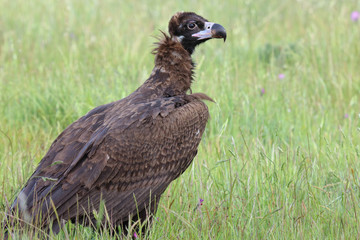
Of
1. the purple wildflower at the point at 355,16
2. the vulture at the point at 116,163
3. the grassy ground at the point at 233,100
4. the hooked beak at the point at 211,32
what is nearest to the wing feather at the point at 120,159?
the vulture at the point at 116,163

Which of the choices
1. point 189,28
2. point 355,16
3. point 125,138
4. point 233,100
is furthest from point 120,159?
point 355,16

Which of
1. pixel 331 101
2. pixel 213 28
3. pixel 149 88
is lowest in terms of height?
pixel 331 101

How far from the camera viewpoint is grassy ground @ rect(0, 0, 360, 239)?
4191mm

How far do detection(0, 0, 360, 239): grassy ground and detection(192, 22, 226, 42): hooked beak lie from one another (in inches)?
17.3

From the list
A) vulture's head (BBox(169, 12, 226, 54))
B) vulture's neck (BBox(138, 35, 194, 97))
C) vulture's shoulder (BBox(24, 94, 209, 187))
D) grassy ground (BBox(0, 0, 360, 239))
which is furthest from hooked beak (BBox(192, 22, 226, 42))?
vulture's shoulder (BBox(24, 94, 209, 187))

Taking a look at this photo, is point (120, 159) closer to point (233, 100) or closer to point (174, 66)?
point (174, 66)

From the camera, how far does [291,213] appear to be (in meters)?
A: 4.11

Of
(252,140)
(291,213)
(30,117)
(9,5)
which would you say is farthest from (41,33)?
(291,213)

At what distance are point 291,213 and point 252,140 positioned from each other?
131 cm

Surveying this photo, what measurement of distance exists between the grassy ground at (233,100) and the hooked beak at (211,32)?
0.44 metres

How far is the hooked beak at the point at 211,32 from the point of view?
15.6ft

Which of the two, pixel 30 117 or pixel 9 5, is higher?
pixel 9 5

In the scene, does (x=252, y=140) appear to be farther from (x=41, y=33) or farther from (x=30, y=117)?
(x=41, y=33)

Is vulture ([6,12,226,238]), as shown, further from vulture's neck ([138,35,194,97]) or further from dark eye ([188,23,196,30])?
dark eye ([188,23,196,30])
